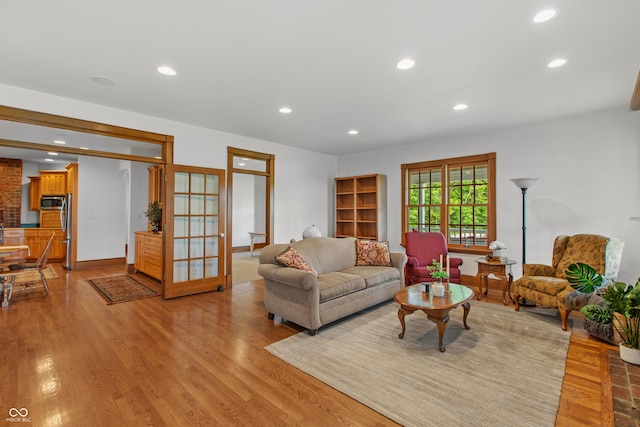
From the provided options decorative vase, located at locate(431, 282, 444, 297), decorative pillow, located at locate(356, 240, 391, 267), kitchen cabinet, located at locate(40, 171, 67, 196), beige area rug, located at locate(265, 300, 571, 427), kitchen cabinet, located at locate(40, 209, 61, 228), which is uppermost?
Result: kitchen cabinet, located at locate(40, 171, 67, 196)

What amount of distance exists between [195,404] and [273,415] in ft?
1.85

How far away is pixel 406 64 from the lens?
2900 millimetres

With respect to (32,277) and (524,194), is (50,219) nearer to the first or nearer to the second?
(32,277)

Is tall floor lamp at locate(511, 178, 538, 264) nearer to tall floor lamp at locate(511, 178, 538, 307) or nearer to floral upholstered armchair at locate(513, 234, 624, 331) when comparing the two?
tall floor lamp at locate(511, 178, 538, 307)

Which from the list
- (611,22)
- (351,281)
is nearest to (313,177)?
(351,281)

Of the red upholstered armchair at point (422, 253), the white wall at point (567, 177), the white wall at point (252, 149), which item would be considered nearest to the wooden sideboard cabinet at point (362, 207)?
the white wall at point (252, 149)

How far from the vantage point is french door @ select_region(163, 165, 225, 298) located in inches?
181

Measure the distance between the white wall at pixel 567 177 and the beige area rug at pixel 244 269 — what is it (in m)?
4.17

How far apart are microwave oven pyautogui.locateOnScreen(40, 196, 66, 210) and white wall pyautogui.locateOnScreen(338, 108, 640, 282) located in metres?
9.26

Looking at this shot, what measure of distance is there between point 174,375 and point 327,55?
3.01m

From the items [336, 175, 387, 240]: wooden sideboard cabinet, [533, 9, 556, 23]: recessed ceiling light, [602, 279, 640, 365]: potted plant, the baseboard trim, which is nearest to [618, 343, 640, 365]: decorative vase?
[602, 279, 640, 365]: potted plant

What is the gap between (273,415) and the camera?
196cm

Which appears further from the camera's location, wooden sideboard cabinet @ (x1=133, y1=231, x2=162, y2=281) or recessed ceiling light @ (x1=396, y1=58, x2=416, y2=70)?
wooden sideboard cabinet @ (x1=133, y1=231, x2=162, y2=281)

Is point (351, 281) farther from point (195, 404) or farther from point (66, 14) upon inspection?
point (66, 14)
